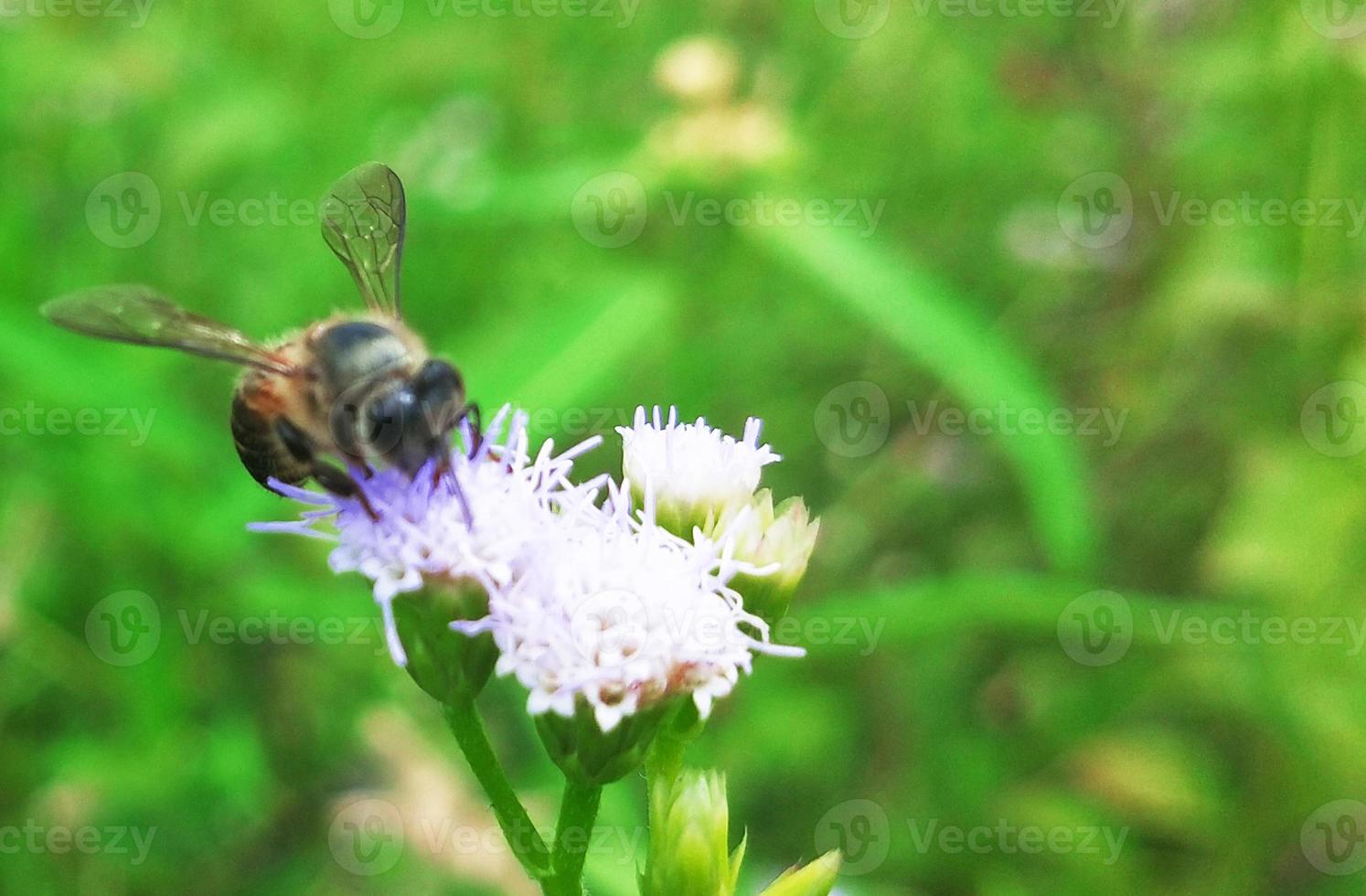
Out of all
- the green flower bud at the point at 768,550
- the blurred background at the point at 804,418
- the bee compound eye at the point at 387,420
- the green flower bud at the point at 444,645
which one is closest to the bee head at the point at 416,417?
the bee compound eye at the point at 387,420

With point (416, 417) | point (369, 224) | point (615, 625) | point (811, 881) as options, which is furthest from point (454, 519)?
point (369, 224)

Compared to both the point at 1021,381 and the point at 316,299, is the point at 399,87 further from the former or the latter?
the point at 1021,381

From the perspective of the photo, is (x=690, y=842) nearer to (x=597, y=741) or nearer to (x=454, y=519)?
(x=597, y=741)

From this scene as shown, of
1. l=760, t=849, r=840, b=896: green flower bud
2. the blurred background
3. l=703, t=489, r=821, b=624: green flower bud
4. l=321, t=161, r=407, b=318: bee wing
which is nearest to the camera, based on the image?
l=760, t=849, r=840, b=896: green flower bud

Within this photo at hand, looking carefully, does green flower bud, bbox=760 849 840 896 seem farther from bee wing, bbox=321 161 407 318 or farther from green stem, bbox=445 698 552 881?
bee wing, bbox=321 161 407 318

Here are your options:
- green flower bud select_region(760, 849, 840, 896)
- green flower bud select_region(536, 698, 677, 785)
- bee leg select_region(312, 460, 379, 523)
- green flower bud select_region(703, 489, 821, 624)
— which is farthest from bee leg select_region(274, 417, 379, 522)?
green flower bud select_region(760, 849, 840, 896)

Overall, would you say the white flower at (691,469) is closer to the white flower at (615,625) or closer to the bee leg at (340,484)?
the white flower at (615,625)

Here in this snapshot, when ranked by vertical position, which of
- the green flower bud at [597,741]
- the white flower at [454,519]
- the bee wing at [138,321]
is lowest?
the green flower bud at [597,741]
